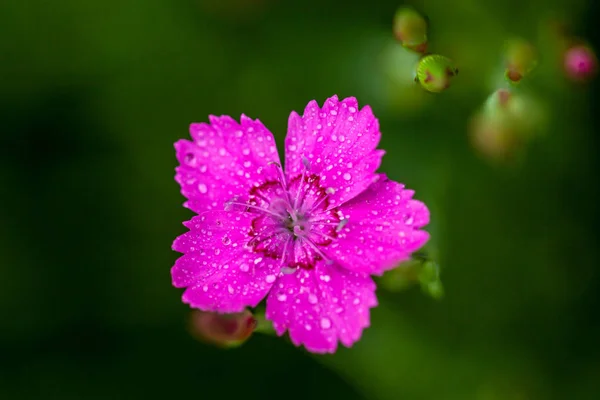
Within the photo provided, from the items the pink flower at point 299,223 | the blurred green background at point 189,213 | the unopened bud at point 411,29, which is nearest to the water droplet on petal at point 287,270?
the pink flower at point 299,223

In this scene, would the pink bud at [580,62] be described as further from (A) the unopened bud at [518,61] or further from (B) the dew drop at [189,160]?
(B) the dew drop at [189,160]

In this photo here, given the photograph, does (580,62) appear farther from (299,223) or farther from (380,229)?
(299,223)

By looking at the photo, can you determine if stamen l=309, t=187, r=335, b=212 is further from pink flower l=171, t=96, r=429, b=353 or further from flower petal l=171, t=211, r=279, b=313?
flower petal l=171, t=211, r=279, b=313

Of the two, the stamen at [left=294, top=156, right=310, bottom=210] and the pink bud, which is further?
the pink bud

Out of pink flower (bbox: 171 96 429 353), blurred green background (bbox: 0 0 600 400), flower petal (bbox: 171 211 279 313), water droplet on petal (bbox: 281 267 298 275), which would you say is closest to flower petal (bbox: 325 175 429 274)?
pink flower (bbox: 171 96 429 353)

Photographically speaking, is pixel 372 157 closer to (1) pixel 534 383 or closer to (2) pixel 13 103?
(1) pixel 534 383
